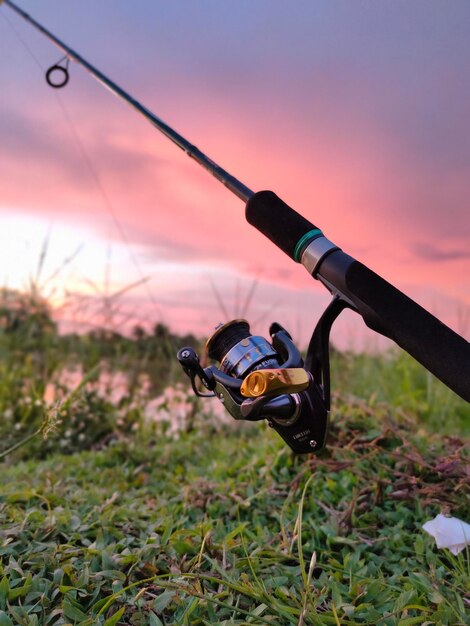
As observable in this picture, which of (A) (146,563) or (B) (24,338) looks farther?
(B) (24,338)

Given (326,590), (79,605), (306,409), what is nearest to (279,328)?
(306,409)

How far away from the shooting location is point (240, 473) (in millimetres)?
3355

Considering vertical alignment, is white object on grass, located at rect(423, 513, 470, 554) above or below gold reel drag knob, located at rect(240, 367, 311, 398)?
below

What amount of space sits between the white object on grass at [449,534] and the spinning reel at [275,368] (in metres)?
0.59

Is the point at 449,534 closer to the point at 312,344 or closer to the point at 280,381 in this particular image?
the point at 312,344

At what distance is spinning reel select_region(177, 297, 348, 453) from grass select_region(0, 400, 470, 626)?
0.76 ft

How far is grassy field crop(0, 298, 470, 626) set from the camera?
1.90m

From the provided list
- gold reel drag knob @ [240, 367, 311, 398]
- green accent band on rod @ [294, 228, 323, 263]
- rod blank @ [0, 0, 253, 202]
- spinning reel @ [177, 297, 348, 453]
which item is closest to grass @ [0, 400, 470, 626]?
spinning reel @ [177, 297, 348, 453]

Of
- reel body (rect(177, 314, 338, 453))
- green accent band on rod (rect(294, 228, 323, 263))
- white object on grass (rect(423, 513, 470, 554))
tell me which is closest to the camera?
reel body (rect(177, 314, 338, 453))

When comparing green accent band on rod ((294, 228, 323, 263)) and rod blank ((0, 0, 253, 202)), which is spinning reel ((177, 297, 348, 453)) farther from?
rod blank ((0, 0, 253, 202))

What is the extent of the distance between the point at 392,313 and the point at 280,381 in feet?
1.18

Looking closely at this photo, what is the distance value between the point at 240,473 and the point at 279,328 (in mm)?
1353

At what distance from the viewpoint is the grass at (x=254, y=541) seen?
1.90 meters

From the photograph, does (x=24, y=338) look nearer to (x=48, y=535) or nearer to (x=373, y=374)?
(x=373, y=374)
